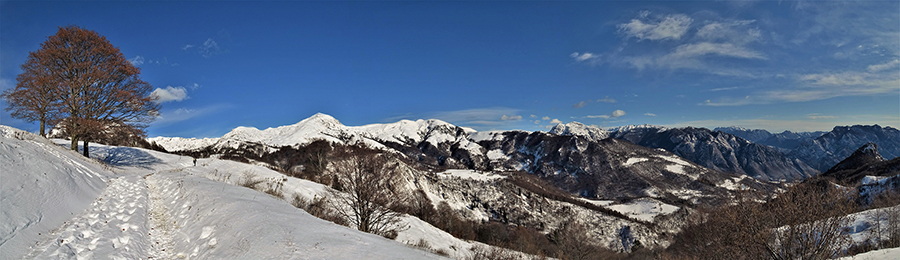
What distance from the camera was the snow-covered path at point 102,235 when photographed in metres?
6.41

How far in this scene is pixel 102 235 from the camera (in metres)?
7.67

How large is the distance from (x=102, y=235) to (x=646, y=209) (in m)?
212

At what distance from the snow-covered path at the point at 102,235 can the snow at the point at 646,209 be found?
618 feet

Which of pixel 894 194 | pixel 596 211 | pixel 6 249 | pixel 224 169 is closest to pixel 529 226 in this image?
pixel 596 211

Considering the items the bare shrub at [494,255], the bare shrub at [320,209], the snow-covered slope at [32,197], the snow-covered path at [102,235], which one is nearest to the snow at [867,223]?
the bare shrub at [494,255]

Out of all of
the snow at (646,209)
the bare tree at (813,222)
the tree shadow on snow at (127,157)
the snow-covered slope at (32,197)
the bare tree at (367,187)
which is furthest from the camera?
the snow at (646,209)

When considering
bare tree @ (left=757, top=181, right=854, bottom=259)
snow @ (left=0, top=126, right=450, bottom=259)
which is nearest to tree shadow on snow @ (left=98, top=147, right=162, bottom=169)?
snow @ (left=0, top=126, right=450, bottom=259)

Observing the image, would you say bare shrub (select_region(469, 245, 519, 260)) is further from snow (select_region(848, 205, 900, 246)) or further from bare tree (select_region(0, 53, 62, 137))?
snow (select_region(848, 205, 900, 246))

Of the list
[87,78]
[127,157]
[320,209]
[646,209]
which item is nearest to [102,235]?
[320,209]

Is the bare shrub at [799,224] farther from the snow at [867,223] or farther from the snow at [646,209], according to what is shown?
the snow at [646,209]

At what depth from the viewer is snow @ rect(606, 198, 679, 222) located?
170 meters

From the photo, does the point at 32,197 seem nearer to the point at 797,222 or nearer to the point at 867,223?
the point at 797,222

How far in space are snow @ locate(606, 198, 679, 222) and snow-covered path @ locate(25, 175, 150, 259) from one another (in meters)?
188

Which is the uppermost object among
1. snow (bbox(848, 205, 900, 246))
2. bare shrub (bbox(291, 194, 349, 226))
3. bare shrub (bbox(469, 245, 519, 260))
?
bare shrub (bbox(291, 194, 349, 226))
